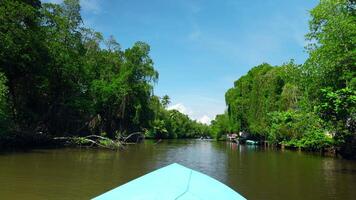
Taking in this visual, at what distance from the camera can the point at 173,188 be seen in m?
2.78

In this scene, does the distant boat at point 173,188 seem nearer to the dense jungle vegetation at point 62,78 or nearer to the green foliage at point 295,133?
the dense jungle vegetation at point 62,78

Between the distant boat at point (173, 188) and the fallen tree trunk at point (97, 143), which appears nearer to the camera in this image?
the distant boat at point (173, 188)

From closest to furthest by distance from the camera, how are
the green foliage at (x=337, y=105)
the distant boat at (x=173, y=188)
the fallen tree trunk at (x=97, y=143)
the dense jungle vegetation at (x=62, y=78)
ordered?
the distant boat at (x=173, y=188)
the green foliage at (x=337, y=105)
the dense jungle vegetation at (x=62, y=78)
the fallen tree trunk at (x=97, y=143)

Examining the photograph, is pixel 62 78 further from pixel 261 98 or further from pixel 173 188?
pixel 173 188

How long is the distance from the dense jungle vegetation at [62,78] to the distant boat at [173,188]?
26.9 meters

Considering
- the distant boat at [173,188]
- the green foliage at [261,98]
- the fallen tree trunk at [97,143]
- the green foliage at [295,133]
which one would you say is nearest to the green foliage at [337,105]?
the green foliage at [295,133]

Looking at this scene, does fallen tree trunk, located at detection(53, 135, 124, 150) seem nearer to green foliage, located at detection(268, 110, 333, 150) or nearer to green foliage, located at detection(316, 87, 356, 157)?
green foliage, located at detection(268, 110, 333, 150)

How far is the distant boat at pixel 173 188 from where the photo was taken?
2744 millimetres

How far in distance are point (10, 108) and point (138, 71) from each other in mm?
23872

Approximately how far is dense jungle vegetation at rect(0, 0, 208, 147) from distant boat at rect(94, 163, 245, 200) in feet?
88.3

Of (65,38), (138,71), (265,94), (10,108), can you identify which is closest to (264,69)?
(265,94)

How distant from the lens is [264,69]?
227 feet

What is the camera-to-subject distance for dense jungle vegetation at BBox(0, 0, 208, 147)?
103 feet

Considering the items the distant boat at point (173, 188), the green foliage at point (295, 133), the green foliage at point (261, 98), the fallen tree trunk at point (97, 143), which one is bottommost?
the distant boat at point (173, 188)
